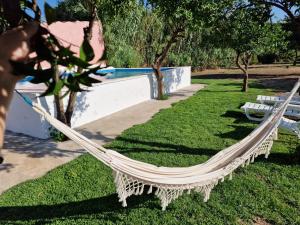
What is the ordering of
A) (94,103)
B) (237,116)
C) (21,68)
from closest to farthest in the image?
(21,68) → (94,103) → (237,116)

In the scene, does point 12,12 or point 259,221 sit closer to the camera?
point 12,12

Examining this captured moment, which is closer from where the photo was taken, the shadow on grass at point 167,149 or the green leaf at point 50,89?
the green leaf at point 50,89

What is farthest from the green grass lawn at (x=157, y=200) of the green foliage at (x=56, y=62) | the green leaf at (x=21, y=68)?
the green leaf at (x=21, y=68)

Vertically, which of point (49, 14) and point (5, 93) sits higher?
point (49, 14)

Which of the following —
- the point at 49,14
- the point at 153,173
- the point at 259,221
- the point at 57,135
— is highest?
the point at 49,14

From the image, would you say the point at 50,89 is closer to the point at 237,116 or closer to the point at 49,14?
the point at 49,14

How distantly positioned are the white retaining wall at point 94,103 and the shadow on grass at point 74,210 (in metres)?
1.64

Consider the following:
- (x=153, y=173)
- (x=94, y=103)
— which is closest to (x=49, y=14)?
(x=153, y=173)

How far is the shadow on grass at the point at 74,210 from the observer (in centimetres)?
427

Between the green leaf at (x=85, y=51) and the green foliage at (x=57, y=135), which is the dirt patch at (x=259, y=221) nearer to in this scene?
the green leaf at (x=85, y=51)

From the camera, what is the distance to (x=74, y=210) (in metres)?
4.42

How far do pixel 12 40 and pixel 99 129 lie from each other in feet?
25.4

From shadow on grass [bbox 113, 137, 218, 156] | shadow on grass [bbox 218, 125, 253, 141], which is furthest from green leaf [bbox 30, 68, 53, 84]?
shadow on grass [bbox 218, 125, 253, 141]

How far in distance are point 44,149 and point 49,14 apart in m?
6.36
